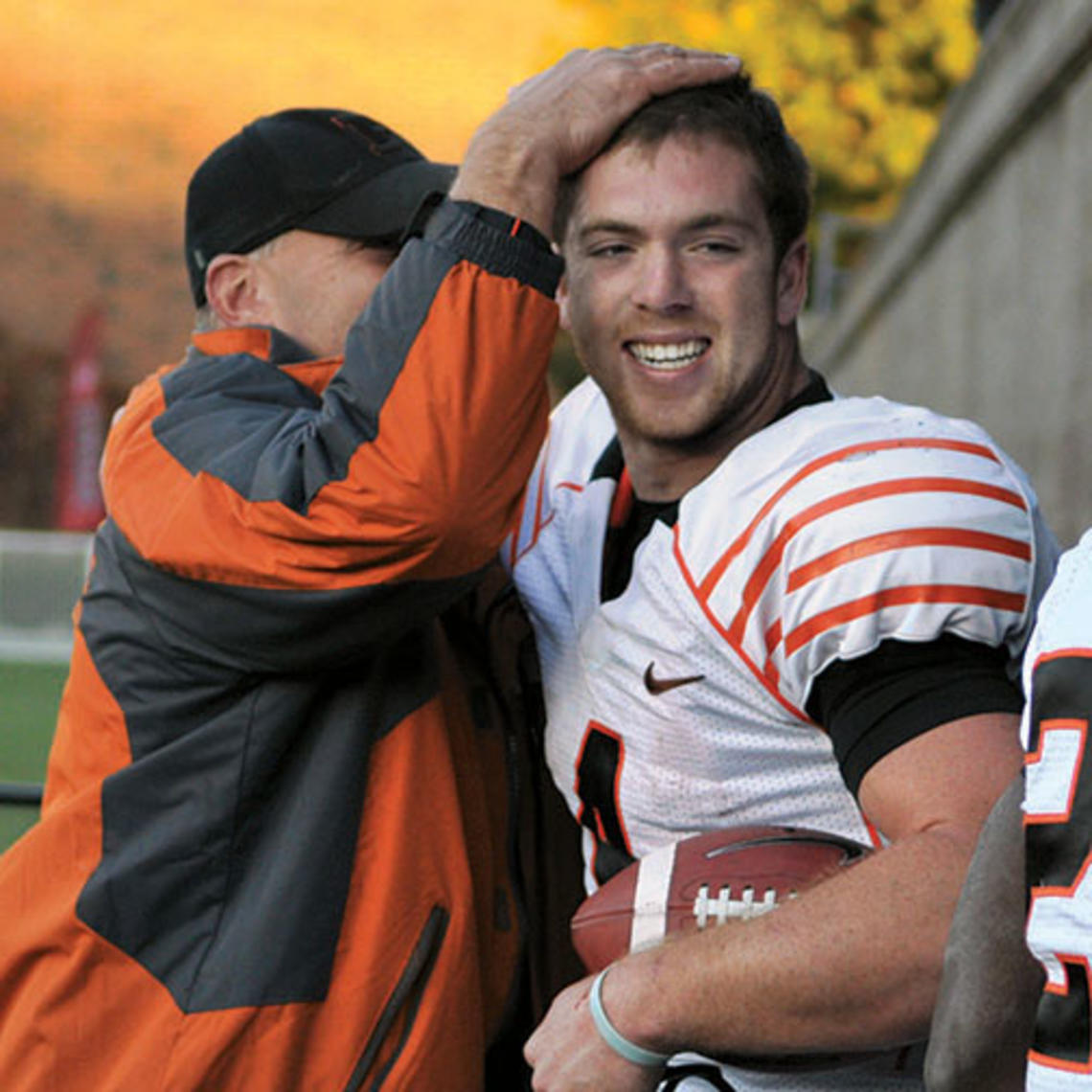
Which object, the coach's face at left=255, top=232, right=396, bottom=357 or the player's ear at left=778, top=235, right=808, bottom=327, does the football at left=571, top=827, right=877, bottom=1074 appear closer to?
the player's ear at left=778, top=235, right=808, bottom=327

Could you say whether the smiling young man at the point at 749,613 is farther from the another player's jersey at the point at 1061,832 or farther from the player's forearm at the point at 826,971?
the another player's jersey at the point at 1061,832

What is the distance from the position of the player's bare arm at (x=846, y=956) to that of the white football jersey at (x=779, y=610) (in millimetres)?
178

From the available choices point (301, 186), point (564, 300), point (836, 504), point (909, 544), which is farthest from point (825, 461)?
point (301, 186)

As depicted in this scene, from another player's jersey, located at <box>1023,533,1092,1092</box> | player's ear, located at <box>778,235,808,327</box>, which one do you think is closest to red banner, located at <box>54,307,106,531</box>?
player's ear, located at <box>778,235,808,327</box>

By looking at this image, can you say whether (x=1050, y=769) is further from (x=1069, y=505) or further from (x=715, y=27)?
A: (x=715, y=27)

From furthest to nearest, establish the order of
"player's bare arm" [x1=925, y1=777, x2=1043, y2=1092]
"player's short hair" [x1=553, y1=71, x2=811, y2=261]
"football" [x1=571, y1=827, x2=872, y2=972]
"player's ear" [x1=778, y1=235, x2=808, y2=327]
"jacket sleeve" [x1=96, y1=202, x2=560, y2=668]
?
"player's ear" [x1=778, y1=235, x2=808, y2=327]
"player's short hair" [x1=553, y1=71, x2=811, y2=261]
"jacket sleeve" [x1=96, y1=202, x2=560, y2=668]
"football" [x1=571, y1=827, x2=872, y2=972]
"player's bare arm" [x1=925, y1=777, x2=1043, y2=1092]

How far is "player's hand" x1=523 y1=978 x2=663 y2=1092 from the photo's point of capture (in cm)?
201

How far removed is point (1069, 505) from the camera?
655 centimetres

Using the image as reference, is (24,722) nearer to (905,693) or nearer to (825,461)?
(825,461)

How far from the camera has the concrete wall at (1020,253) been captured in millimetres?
6570

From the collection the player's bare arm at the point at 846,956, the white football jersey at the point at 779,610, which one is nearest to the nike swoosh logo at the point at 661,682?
the white football jersey at the point at 779,610

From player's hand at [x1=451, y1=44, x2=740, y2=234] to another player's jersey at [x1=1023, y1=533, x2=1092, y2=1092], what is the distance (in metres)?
1.26

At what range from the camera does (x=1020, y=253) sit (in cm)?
800

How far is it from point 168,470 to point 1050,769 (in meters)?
1.49
